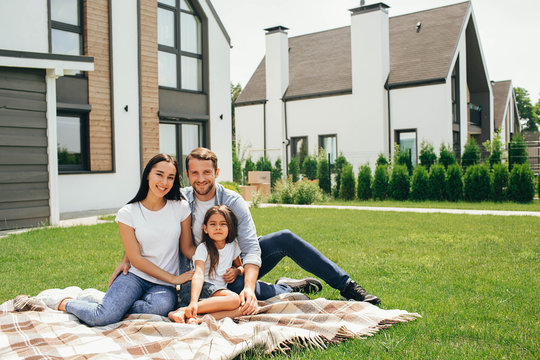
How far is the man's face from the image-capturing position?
3988mm

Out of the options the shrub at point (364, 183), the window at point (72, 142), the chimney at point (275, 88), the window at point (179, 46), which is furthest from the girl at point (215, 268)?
the chimney at point (275, 88)

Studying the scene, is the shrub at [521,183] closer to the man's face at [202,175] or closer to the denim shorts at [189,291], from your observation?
the man's face at [202,175]

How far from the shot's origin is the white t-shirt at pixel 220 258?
3992 mm

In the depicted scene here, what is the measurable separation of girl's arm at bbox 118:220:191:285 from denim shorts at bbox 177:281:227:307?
60 mm

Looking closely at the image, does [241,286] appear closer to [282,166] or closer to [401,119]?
[401,119]

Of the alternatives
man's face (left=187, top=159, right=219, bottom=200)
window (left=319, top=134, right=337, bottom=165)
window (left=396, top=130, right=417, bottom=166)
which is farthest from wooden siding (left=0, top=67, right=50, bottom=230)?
window (left=319, top=134, right=337, bottom=165)

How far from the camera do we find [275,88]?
84.4ft

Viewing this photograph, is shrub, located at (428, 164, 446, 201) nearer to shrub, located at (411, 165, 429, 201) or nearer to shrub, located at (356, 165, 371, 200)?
shrub, located at (411, 165, 429, 201)

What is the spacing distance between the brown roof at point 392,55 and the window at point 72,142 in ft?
43.1

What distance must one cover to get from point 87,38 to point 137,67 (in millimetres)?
1678

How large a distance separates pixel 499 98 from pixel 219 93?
22388 millimetres

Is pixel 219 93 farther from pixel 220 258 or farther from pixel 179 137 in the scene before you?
pixel 220 258

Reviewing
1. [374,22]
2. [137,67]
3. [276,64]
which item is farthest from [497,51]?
[137,67]

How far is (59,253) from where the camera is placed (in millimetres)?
7203
